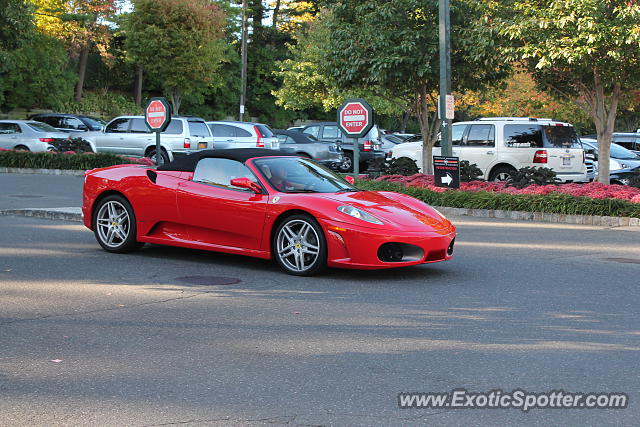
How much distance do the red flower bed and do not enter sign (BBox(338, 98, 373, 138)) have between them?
2228 millimetres

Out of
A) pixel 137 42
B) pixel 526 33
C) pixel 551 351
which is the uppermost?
pixel 137 42

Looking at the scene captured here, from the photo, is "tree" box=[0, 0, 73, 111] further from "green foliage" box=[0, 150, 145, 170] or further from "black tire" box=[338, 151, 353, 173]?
"black tire" box=[338, 151, 353, 173]

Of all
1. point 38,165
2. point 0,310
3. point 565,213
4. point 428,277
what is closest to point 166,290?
point 0,310

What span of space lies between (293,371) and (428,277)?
4215 millimetres

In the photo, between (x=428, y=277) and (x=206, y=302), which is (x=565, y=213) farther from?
(x=206, y=302)

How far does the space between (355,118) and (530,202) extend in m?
3.84

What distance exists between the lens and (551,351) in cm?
653

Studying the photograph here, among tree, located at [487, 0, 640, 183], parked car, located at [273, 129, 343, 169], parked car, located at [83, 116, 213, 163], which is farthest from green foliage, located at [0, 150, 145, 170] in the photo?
tree, located at [487, 0, 640, 183]

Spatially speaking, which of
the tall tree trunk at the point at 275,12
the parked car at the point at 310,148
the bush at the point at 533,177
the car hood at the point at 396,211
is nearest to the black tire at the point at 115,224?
the car hood at the point at 396,211

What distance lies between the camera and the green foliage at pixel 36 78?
156ft

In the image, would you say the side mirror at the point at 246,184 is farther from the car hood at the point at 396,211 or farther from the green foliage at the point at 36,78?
the green foliage at the point at 36,78

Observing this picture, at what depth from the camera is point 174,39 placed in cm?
5234

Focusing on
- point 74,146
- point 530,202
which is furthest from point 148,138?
point 530,202

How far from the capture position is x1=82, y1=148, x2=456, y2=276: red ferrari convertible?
9562 millimetres
